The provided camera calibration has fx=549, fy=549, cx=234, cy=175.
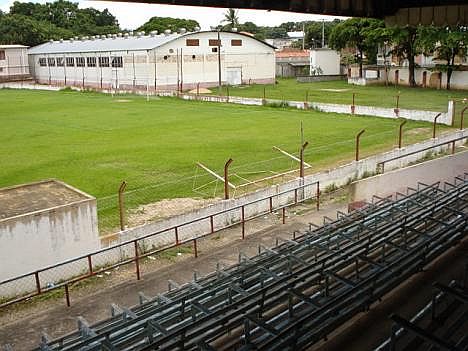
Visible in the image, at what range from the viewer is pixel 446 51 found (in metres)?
50.3

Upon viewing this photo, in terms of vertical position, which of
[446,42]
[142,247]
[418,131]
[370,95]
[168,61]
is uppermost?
[446,42]

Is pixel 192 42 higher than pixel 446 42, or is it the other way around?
pixel 192 42

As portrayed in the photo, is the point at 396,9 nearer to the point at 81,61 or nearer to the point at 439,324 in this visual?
the point at 439,324

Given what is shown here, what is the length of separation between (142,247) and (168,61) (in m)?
44.9

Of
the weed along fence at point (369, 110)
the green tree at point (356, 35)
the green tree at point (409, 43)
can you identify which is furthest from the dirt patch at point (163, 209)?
the green tree at point (356, 35)

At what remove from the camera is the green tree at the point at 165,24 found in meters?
105

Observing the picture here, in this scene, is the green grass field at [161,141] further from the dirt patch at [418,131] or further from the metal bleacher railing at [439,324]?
the metal bleacher railing at [439,324]

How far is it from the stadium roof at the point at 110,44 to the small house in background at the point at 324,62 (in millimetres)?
9657

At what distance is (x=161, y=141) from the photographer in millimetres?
26391

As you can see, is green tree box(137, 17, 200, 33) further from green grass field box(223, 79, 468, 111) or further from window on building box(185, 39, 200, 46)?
green grass field box(223, 79, 468, 111)

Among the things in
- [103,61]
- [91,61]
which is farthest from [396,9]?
[91,61]

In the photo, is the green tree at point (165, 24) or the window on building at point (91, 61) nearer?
the window on building at point (91, 61)

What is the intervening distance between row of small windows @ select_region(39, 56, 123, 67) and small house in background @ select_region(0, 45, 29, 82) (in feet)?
10.0

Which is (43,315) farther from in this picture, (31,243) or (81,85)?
(81,85)
